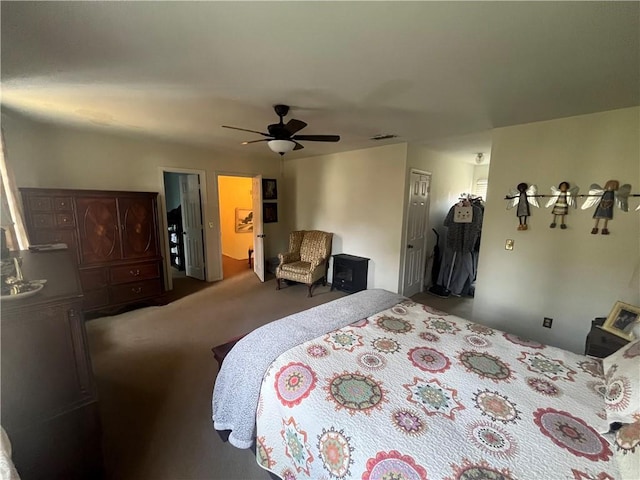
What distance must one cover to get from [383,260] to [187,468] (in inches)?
130

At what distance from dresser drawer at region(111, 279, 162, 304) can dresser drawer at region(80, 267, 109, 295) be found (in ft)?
0.48

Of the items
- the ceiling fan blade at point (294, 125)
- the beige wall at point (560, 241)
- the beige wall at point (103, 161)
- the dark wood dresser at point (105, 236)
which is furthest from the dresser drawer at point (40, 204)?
the beige wall at point (560, 241)

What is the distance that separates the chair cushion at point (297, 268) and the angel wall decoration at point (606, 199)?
3.41 metres

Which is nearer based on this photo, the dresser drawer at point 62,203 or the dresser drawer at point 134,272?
the dresser drawer at point 62,203

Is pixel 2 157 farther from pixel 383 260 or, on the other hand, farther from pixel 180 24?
pixel 383 260

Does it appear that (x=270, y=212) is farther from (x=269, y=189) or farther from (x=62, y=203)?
(x=62, y=203)

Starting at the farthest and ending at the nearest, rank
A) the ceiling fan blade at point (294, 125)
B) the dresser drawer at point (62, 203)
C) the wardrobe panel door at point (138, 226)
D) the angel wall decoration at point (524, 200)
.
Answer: the wardrobe panel door at point (138, 226) → the dresser drawer at point (62, 203) → the angel wall decoration at point (524, 200) → the ceiling fan blade at point (294, 125)

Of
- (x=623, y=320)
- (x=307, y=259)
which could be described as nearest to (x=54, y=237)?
(x=307, y=259)

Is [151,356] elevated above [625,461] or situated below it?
below

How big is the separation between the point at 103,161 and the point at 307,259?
11.0 ft

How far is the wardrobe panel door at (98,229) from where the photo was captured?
10.3 feet

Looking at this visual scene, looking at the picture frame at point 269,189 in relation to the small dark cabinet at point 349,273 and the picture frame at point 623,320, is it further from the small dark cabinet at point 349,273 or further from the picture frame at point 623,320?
the picture frame at point 623,320

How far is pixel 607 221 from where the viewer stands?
238 centimetres

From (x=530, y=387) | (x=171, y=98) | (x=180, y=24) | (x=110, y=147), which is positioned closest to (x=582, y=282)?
(x=530, y=387)
